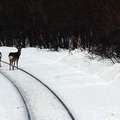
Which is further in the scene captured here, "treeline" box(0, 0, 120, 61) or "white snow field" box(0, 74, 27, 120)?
"treeline" box(0, 0, 120, 61)

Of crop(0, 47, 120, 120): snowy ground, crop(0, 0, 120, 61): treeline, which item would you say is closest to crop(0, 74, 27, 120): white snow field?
crop(0, 47, 120, 120): snowy ground

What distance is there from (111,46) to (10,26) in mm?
30198

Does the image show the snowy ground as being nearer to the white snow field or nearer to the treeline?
the white snow field

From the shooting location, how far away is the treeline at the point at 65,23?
16.0m

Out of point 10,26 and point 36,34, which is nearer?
point 36,34

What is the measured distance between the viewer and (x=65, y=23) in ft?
96.9

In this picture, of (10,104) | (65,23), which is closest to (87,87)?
(10,104)

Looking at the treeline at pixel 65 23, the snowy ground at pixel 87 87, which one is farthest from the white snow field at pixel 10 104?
the treeline at pixel 65 23

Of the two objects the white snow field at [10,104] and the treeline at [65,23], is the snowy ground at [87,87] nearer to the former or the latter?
the white snow field at [10,104]

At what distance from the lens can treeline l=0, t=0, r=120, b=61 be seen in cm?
1600

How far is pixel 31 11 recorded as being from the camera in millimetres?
38188

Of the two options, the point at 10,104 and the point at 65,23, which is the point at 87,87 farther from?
the point at 65,23

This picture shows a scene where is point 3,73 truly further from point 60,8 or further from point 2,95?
point 60,8

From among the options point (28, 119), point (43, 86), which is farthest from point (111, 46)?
point (28, 119)
